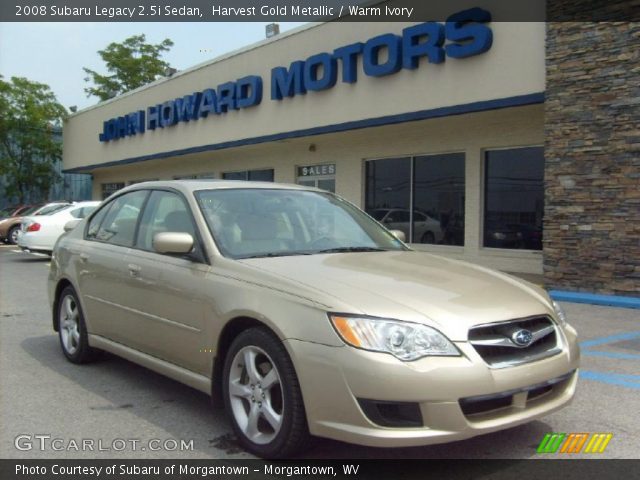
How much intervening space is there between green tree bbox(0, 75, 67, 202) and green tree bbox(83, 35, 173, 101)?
512 centimetres

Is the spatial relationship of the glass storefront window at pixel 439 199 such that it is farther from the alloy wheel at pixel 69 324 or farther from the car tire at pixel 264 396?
the car tire at pixel 264 396

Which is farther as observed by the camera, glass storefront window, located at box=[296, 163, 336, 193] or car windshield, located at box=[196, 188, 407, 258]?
glass storefront window, located at box=[296, 163, 336, 193]

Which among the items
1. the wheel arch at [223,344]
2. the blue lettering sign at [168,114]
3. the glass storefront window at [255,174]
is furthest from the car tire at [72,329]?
the blue lettering sign at [168,114]

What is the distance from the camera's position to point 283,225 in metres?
4.53

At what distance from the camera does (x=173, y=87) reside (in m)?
22.8

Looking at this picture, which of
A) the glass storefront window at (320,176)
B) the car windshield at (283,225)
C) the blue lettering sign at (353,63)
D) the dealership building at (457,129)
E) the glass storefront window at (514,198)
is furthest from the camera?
the glass storefront window at (320,176)

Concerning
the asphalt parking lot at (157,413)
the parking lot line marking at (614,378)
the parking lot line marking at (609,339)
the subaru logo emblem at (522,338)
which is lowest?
the parking lot line marking at (609,339)

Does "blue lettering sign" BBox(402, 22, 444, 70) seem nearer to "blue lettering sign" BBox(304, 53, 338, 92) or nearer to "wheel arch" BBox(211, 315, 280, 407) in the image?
"blue lettering sign" BBox(304, 53, 338, 92)

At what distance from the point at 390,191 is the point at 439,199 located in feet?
5.17

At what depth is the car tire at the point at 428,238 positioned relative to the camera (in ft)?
48.0

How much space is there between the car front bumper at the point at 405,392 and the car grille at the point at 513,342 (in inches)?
2.5

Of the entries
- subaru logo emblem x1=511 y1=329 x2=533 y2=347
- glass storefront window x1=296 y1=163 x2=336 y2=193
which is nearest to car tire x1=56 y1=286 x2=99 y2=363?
subaru logo emblem x1=511 y1=329 x2=533 y2=347

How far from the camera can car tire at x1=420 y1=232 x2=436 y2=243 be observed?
14644mm

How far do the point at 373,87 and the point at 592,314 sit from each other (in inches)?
305
